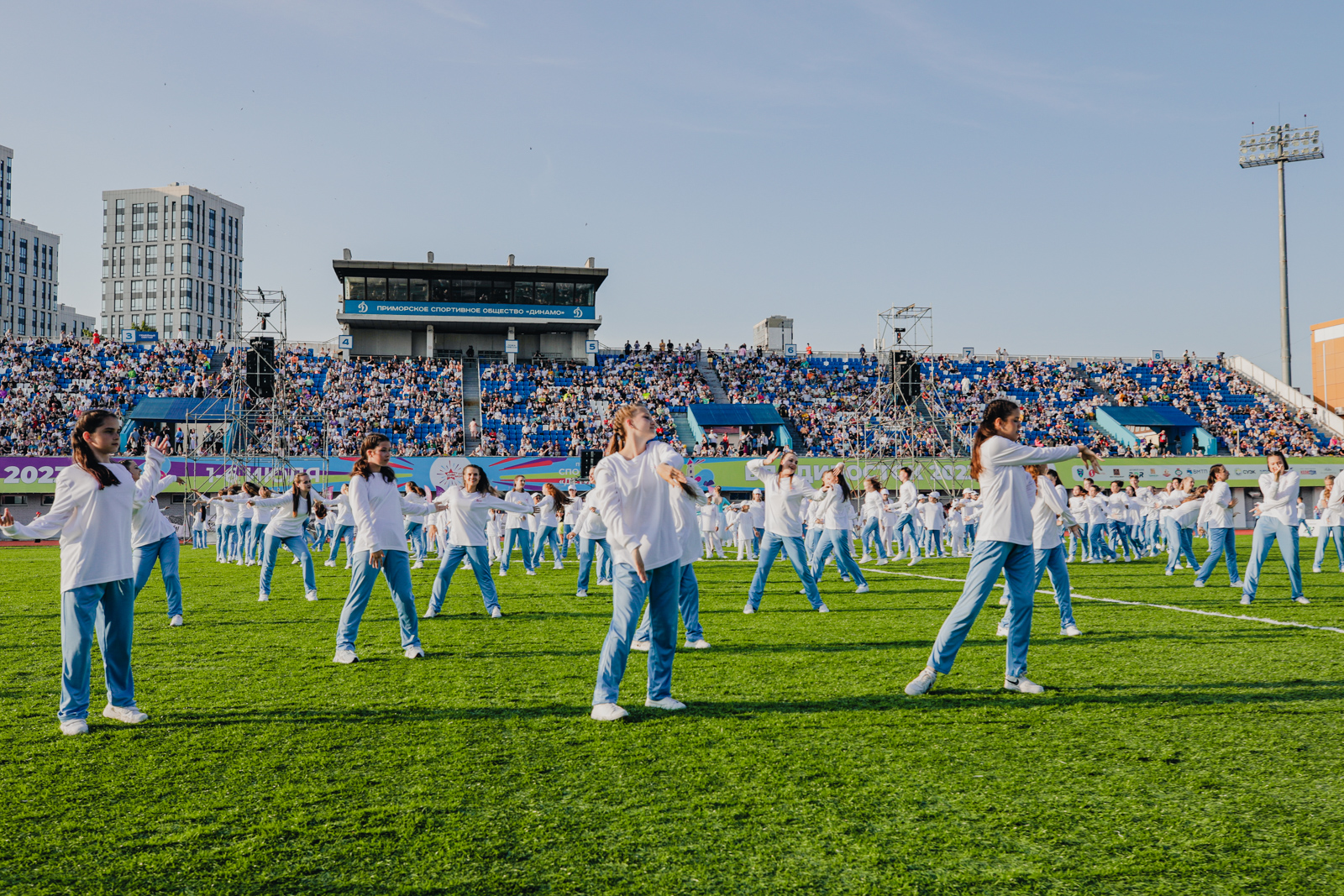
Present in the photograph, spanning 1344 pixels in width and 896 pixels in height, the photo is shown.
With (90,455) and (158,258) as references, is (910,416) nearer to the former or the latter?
(90,455)

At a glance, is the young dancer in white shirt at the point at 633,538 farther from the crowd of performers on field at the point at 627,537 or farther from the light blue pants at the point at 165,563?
the light blue pants at the point at 165,563

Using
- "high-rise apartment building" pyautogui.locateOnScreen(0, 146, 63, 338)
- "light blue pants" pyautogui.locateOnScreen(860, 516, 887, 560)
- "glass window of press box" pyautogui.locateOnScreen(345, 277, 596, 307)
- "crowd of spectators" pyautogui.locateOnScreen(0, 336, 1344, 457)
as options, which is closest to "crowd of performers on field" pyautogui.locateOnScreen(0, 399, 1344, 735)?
"light blue pants" pyautogui.locateOnScreen(860, 516, 887, 560)

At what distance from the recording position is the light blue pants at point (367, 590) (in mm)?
7930

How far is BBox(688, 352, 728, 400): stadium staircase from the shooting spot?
47094 millimetres

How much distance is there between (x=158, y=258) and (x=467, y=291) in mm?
100625

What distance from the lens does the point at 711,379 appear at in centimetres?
4916

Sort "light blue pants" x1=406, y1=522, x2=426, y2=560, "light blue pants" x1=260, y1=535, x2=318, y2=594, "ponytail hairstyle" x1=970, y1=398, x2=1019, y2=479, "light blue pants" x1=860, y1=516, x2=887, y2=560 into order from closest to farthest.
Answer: "ponytail hairstyle" x1=970, y1=398, x2=1019, y2=479 < "light blue pants" x1=260, y1=535, x2=318, y2=594 < "light blue pants" x1=406, y1=522, x2=426, y2=560 < "light blue pants" x1=860, y1=516, x2=887, y2=560

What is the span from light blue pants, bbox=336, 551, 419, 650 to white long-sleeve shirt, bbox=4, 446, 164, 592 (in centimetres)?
230

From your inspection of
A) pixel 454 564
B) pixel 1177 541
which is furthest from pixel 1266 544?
pixel 454 564

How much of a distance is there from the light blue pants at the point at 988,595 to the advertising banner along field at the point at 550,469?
2640 cm

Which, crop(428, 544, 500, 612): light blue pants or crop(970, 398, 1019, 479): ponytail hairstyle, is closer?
crop(970, 398, 1019, 479): ponytail hairstyle

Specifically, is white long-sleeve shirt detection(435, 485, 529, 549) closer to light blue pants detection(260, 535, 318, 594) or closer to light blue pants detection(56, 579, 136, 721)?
light blue pants detection(260, 535, 318, 594)

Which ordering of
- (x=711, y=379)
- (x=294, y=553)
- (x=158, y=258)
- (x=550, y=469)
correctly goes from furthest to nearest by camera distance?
(x=158, y=258), (x=711, y=379), (x=550, y=469), (x=294, y=553)

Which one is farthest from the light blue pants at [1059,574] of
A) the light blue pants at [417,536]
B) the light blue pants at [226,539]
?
the light blue pants at [226,539]
